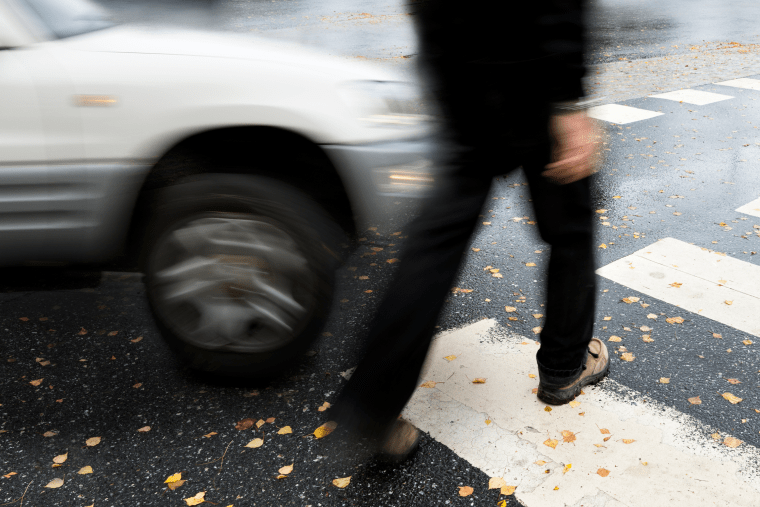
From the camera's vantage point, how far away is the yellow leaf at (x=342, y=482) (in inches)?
97.0

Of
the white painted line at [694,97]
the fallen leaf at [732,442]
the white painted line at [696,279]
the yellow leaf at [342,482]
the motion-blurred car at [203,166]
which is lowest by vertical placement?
the white painted line at [694,97]

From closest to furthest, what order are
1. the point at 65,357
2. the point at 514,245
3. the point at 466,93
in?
the point at 466,93, the point at 65,357, the point at 514,245

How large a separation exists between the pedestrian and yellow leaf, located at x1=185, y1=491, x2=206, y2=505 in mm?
634

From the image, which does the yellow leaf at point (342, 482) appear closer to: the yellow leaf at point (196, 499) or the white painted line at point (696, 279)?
the yellow leaf at point (196, 499)

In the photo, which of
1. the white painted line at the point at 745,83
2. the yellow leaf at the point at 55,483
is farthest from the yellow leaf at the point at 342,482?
the white painted line at the point at 745,83

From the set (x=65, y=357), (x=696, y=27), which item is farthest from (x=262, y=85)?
(x=696, y=27)

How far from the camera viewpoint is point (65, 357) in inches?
131

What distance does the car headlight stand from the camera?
2.89m

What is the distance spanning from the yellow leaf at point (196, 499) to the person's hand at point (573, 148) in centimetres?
175

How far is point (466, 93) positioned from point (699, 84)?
8.69 meters

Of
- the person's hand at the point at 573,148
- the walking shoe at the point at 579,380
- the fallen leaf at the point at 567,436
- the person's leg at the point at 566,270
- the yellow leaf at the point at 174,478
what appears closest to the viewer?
the person's hand at the point at 573,148

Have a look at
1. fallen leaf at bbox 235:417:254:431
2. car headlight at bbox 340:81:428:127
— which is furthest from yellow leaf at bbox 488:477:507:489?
car headlight at bbox 340:81:428:127

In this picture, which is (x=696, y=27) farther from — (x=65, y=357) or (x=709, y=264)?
(x=65, y=357)

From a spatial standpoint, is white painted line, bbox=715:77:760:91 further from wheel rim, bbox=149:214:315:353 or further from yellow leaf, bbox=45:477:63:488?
yellow leaf, bbox=45:477:63:488
